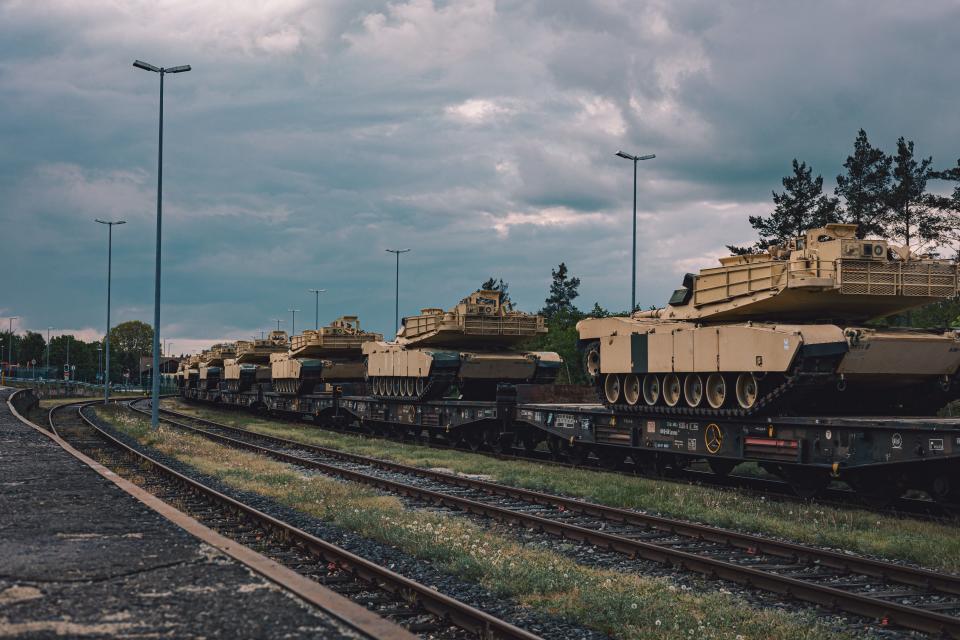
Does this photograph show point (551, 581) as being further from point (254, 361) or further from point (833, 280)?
point (254, 361)

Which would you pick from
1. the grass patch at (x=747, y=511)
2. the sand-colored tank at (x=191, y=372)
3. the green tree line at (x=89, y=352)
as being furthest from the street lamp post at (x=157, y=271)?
the green tree line at (x=89, y=352)

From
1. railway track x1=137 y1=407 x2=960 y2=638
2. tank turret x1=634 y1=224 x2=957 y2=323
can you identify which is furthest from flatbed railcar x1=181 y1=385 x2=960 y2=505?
railway track x1=137 y1=407 x2=960 y2=638

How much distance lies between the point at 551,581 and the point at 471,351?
1982 centimetres

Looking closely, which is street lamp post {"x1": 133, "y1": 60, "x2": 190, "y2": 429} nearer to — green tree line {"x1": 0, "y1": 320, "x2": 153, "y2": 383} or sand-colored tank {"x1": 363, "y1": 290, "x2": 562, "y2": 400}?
sand-colored tank {"x1": 363, "y1": 290, "x2": 562, "y2": 400}

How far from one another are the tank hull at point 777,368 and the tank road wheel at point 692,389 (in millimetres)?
19

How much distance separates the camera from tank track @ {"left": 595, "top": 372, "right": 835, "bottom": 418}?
15.9 m

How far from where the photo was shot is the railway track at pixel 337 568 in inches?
338

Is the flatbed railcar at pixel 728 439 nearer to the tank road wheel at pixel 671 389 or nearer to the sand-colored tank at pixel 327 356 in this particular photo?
the tank road wheel at pixel 671 389

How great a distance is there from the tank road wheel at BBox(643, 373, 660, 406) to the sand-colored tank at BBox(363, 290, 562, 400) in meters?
8.75

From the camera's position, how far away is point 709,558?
36.7 ft

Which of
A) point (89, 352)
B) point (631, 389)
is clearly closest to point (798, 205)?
point (631, 389)

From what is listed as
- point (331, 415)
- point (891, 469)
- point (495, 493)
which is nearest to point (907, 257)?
point (891, 469)

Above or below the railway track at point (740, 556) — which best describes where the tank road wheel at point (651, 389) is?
above

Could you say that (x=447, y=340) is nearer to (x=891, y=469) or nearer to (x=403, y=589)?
(x=891, y=469)
